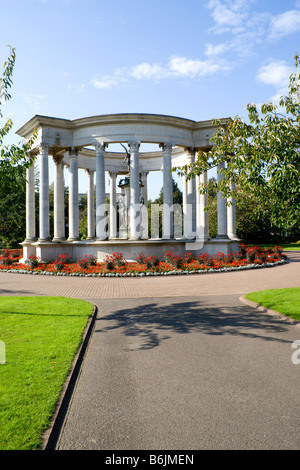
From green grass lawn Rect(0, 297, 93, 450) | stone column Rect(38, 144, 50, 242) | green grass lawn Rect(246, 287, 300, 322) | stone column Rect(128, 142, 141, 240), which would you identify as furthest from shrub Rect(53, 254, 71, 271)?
green grass lawn Rect(246, 287, 300, 322)

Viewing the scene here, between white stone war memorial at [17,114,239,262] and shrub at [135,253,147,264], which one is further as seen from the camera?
white stone war memorial at [17,114,239,262]

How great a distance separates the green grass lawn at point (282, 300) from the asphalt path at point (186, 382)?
56 centimetres

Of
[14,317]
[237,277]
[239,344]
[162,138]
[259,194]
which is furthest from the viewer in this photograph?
[162,138]

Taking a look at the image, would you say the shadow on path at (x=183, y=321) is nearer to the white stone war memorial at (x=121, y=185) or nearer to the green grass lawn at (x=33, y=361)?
the green grass lawn at (x=33, y=361)

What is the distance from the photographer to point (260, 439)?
3.85 m

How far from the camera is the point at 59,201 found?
29312 mm

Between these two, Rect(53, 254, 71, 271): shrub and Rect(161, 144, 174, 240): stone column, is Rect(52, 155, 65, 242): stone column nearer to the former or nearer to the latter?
Rect(53, 254, 71, 271): shrub

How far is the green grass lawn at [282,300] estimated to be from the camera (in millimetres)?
10029

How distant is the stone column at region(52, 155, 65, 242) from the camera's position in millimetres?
28420

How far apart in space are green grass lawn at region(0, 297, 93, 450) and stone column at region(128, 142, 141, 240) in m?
13.8

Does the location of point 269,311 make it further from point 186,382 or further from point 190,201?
point 190,201

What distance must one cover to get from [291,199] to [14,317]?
8978 millimetres
